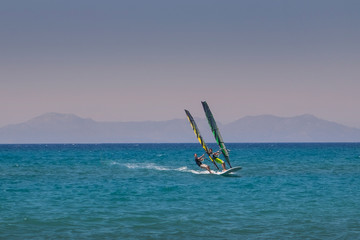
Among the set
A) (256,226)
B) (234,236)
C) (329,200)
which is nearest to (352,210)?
(329,200)

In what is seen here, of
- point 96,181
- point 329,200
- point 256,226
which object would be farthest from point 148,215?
point 96,181

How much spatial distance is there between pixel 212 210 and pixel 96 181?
1965 centimetres

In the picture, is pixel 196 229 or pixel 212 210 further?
pixel 212 210

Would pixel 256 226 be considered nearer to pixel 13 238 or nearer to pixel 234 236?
pixel 234 236

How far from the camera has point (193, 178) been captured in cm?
4772

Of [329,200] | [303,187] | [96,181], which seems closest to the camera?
[329,200]

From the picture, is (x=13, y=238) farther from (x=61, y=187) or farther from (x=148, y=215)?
(x=61, y=187)

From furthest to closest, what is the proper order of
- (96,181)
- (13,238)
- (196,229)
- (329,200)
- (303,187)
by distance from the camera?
1. (96,181)
2. (303,187)
3. (329,200)
4. (196,229)
5. (13,238)

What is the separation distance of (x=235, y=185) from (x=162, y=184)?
19.7ft

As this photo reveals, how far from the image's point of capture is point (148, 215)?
26109 millimetres

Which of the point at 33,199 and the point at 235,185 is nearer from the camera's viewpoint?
the point at 33,199

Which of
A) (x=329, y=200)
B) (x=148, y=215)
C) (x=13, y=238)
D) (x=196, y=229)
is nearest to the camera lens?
(x=13, y=238)

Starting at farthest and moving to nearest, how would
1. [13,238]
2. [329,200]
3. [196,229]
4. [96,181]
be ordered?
1. [96,181]
2. [329,200]
3. [196,229]
4. [13,238]

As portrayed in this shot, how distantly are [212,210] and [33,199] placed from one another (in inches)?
478
